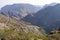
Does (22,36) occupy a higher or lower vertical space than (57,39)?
higher

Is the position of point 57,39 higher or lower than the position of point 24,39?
lower

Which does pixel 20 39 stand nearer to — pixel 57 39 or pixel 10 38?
pixel 10 38

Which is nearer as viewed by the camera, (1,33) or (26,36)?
(1,33)

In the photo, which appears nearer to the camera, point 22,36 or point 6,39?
point 6,39

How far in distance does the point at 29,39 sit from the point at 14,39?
2896 mm

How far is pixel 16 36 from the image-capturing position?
32406 mm

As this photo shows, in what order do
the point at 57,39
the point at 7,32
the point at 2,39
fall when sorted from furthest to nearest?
the point at 57,39, the point at 7,32, the point at 2,39

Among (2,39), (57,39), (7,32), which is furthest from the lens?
(57,39)

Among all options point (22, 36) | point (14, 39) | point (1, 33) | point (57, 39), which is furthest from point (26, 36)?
point (57, 39)

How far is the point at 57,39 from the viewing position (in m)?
44.9

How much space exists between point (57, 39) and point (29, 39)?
15286 millimetres

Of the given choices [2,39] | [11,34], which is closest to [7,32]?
[11,34]

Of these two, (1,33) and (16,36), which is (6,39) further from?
(16,36)

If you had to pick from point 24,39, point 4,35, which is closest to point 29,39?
point 24,39
